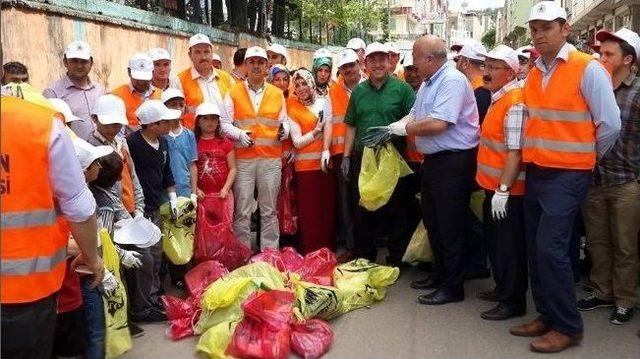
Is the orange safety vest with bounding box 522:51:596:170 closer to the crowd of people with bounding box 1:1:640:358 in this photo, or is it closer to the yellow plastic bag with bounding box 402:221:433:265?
the crowd of people with bounding box 1:1:640:358

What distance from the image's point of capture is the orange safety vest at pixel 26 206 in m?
2.18

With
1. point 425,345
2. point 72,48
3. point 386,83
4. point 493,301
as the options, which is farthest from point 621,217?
point 72,48

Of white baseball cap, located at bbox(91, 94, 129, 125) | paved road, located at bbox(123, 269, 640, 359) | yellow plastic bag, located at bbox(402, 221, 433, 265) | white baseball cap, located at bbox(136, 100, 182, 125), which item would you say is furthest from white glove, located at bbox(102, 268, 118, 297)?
yellow plastic bag, located at bbox(402, 221, 433, 265)

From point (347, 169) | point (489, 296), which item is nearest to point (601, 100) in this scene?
point (489, 296)

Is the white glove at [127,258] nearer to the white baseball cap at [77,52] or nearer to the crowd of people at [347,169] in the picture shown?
the crowd of people at [347,169]

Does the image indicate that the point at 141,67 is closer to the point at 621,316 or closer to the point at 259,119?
the point at 259,119

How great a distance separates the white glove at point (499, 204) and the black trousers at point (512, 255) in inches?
4.7

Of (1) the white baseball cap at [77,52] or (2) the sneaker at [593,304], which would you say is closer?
(2) the sneaker at [593,304]

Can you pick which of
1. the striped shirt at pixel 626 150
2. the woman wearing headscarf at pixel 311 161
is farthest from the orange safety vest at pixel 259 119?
the striped shirt at pixel 626 150

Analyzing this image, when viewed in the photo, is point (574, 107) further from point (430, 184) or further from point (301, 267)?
point (301, 267)

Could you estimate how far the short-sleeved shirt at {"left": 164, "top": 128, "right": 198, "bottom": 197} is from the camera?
4.84m

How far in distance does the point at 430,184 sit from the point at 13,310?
311cm

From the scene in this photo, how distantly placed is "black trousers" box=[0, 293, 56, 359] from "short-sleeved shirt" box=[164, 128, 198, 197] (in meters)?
2.51

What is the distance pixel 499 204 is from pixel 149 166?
2.55 meters
